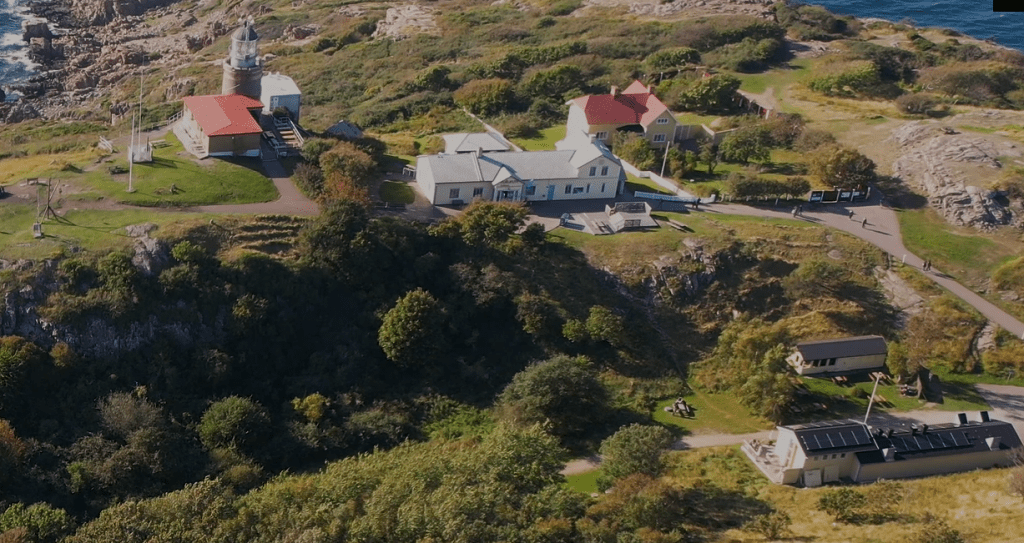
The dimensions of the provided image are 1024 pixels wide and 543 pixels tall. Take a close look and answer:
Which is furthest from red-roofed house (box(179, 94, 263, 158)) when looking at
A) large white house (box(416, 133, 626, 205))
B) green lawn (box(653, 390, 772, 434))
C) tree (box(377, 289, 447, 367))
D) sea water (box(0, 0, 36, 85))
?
sea water (box(0, 0, 36, 85))

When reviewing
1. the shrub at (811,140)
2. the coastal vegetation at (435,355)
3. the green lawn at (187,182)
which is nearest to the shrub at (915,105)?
the coastal vegetation at (435,355)

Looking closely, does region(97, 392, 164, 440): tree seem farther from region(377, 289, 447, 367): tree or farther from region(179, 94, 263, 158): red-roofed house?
region(179, 94, 263, 158): red-roofed house

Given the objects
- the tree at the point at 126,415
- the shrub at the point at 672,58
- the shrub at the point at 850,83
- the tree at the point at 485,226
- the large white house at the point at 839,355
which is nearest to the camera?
the tree at the point at 126,415

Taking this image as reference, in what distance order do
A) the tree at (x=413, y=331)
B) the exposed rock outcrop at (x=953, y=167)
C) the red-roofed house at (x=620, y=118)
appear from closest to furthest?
the tree at (x=413, y=331), the exposed rock outcrop at (x=953, y=167), the red-roofed house at (x=620, y=118)

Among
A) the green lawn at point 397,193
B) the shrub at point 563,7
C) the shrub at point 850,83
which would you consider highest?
the shrub at point 563,7

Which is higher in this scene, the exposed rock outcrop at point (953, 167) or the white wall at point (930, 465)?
the exposed rock outcrop at point (953, 167)

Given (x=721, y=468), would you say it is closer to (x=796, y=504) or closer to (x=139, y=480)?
(x=796, y=504)

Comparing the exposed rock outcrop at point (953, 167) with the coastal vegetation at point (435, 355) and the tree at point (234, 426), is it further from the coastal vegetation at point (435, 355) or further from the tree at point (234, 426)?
the tree at point (234, 426)

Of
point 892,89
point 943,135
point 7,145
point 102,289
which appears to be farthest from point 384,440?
point 892,89
